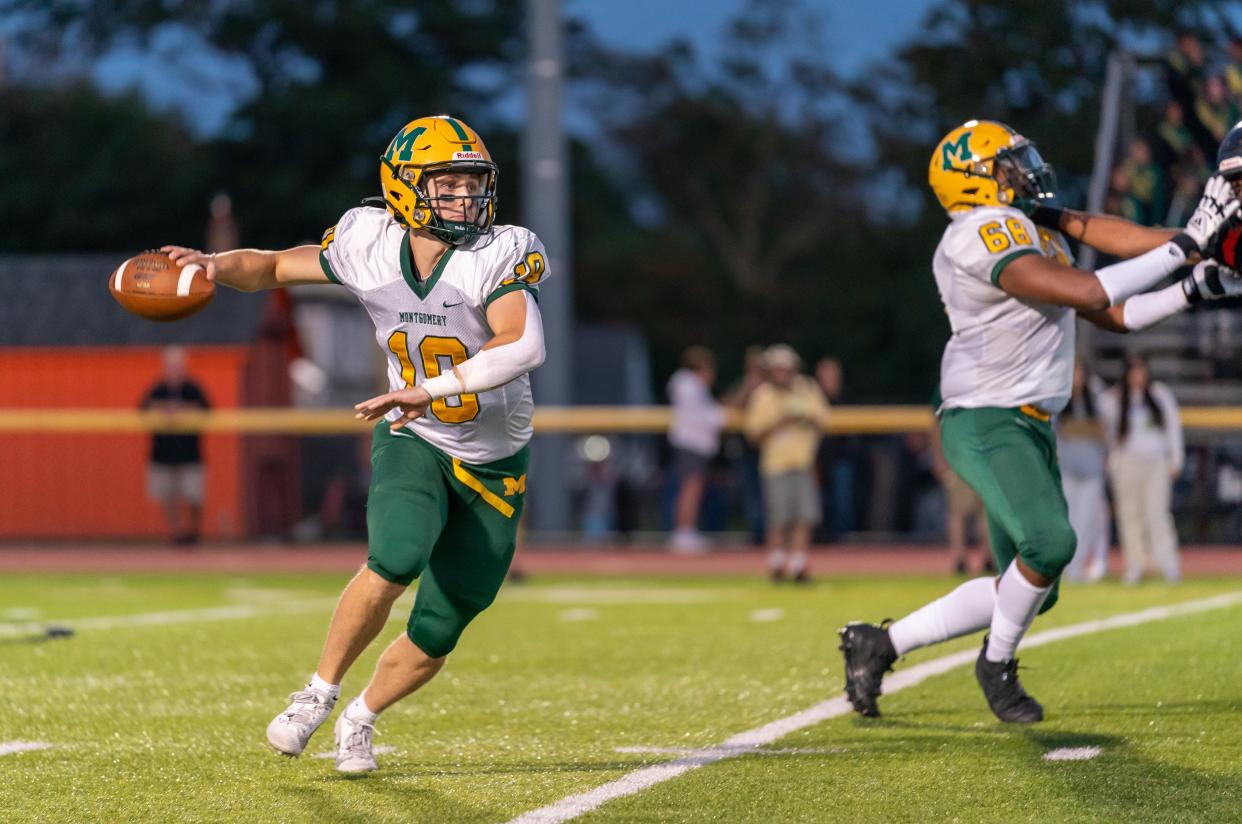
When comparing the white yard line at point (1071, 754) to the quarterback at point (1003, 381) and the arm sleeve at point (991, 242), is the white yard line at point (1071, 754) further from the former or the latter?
the arm sleeve at point (991, 242)

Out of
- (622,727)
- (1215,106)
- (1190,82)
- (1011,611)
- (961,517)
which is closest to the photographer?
(1011,611)

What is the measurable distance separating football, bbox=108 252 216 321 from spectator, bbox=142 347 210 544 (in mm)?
11334

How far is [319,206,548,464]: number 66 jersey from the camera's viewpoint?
5539mm

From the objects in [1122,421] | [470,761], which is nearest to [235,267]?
[470,761]

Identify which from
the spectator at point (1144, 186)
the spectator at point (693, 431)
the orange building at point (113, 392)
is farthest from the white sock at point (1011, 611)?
the orange building at point (113, 392)

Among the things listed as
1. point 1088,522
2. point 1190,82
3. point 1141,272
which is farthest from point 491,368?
point 1190,82

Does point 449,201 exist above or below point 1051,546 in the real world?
above

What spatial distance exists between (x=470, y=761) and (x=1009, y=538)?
1.95 m

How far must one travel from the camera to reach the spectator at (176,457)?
→ 17.3 meters

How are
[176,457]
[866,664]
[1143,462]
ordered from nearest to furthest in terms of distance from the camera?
[866,664]
[1143,462]
[176,457]

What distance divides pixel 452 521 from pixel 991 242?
1930 mm

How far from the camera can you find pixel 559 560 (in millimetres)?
17078

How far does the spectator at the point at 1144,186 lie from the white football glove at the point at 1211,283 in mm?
9499

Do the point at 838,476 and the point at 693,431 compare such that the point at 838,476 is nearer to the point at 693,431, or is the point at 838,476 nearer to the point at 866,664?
the point at 693,431
